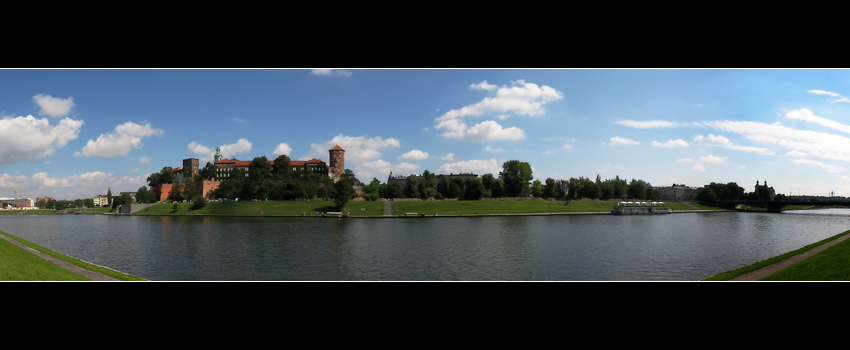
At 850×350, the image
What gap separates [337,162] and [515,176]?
4218cm

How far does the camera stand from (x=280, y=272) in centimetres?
1498

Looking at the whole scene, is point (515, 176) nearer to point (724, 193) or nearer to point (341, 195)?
point (341, 195)

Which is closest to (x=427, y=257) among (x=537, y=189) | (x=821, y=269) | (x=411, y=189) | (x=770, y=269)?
(x=770, y=269)

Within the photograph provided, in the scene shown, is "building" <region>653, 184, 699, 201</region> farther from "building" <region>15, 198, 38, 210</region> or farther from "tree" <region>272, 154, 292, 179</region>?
"building" <region>15, 198, 38, 210</region>

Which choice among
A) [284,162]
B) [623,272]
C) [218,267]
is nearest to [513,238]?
[623,272]

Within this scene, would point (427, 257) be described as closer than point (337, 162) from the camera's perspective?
Yes

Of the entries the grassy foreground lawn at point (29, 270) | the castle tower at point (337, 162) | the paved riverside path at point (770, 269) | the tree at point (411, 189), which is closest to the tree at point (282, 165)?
the castle tower at point (337, 162)

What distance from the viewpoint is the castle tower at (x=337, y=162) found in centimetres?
8875

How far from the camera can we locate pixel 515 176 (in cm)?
7844

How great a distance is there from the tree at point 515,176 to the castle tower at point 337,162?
3781 centimetres

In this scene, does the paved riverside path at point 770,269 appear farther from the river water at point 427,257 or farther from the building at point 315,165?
the building at point 315,165

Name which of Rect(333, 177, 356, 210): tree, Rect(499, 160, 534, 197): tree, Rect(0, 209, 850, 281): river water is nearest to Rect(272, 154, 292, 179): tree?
Rect(333, 177, 356, 210): tree

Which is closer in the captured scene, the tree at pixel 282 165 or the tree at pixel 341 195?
the tree at pixel 341 195
